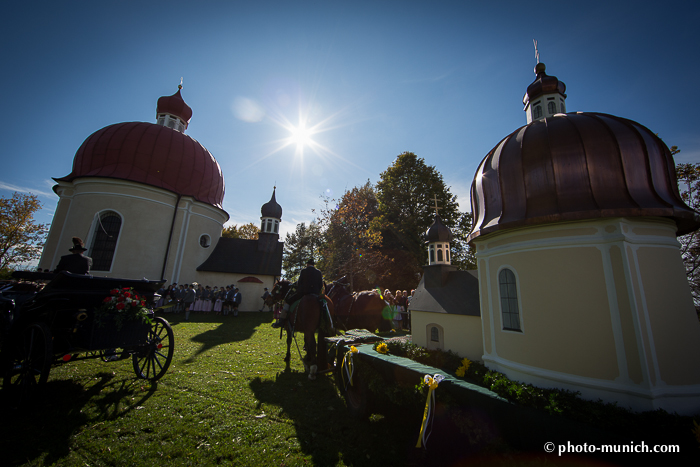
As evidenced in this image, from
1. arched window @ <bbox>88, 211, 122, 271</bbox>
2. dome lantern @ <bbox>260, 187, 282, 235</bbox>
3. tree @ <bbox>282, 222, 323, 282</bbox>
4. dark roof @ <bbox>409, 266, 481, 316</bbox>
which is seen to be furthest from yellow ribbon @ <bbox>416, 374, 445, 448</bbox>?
tree @ <bbox>282, 222, 323, 282</bbox>

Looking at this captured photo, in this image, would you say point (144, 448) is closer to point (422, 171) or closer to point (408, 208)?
point (408, 208)

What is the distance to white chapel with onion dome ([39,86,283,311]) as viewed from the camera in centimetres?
1659

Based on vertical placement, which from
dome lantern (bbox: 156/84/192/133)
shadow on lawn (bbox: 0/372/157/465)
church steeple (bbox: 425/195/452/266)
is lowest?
shadow on lawn (bbox: 0/372/157/465)

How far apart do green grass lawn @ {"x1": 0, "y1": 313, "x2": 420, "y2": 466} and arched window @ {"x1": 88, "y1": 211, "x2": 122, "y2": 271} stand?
13.4 m

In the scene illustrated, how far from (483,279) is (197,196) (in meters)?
20.7

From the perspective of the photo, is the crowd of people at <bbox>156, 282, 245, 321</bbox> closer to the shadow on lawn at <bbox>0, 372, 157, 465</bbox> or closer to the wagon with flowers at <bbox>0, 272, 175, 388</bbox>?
the shadow on lawn at <bbox>0, 372, 157, 465</bbox>

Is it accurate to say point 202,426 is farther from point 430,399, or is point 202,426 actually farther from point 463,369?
point 463,369

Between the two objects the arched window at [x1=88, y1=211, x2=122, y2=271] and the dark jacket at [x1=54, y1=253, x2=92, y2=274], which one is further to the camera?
the arched window at [x1=88, y1=211, x2=122, y2=271]

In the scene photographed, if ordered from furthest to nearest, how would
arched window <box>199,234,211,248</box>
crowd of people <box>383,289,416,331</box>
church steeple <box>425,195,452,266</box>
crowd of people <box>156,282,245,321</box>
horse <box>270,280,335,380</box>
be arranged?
arched window <box>199,234,211,248</box>, crowd of people <box>156,282,245,321</box>, crowd of people <box>383,289,416,331</box>, church steeple <box>425,195,452,266</box>, horse <box>270,280,335,380</box>

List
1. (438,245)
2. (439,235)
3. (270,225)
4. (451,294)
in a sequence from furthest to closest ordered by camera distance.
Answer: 1. (270,225)
2. (439,235)
3. (438,245)
4. (451,294)

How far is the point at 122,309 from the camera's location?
445 cm

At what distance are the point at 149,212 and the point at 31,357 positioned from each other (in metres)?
16.3

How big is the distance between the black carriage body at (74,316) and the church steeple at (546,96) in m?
9.89

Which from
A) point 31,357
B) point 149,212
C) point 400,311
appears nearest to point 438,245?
point 400,311
